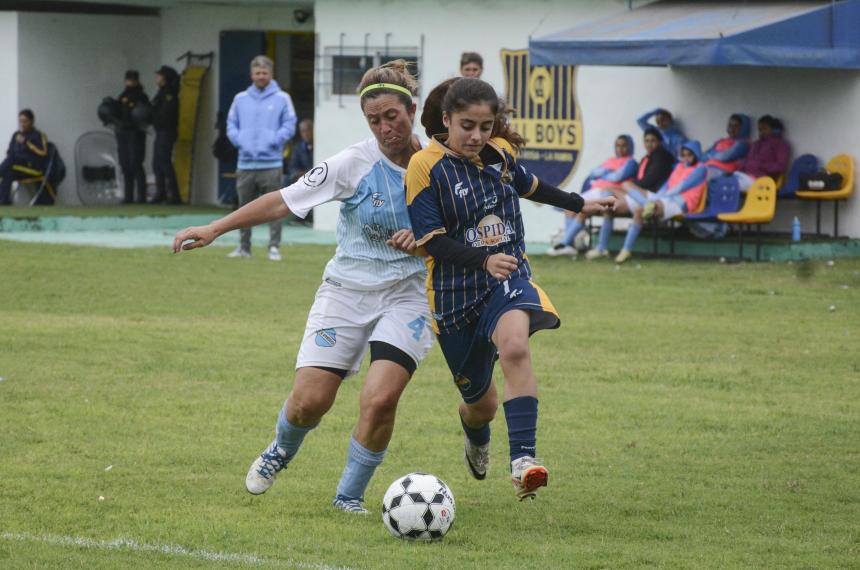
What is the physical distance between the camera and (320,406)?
6.36m

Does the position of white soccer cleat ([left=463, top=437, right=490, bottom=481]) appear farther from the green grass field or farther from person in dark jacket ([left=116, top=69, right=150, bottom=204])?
person in dark jacket ([left=116, top=69, right=150, bottom=204])

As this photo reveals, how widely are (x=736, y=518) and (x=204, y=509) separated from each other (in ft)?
7.40

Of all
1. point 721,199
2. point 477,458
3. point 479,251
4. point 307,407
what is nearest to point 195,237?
point 307,407

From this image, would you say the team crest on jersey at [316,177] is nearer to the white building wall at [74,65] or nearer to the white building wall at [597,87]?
the white building wall at [597,87]

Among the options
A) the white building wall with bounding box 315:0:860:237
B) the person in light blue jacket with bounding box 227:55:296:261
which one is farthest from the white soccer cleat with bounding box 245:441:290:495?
the white building wall with bounding box 315:0:860:237

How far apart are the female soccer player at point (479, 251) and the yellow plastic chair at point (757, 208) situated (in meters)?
11.5

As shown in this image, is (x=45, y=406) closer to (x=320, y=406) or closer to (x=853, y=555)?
(x=320, y=406)

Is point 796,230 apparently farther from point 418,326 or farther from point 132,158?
point 418,326

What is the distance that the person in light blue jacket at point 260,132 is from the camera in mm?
17062

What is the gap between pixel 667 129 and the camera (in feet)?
63.1

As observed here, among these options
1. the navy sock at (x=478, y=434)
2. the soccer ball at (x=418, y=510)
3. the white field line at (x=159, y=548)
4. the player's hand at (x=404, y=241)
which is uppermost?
the player's hand at (x=404, y=241)

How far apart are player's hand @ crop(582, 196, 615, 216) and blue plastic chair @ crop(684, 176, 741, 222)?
1124 cm

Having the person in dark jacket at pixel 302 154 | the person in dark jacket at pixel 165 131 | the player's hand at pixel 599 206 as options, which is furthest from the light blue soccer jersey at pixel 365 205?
the person in dark jacket at pixel 165 131

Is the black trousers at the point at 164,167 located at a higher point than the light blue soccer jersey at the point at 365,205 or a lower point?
higher
